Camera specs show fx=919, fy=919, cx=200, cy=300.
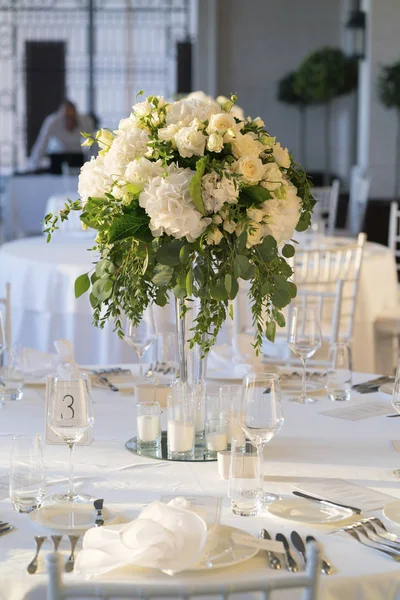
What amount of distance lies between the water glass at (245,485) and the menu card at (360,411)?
0.69m

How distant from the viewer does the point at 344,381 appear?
8.08 feet

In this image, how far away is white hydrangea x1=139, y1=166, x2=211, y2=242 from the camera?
5.78ft

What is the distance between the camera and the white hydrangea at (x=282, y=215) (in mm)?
1840

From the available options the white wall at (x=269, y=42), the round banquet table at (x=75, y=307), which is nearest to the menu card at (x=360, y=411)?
the round banquet table at (x=75, y=307)

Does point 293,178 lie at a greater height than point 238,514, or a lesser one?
greater

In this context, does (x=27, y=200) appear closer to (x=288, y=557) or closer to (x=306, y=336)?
(x=306, y=336)

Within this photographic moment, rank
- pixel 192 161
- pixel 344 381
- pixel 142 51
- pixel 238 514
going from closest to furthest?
pixel 238 514 → pixel 192 161 → pixel 344 381 → pixel 142 51

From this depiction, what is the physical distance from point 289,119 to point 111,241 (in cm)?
1233

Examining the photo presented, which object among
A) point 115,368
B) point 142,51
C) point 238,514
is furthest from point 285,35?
point 238,514

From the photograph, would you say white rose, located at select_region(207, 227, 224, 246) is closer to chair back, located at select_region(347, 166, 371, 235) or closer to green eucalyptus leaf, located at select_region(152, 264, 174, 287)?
green eucalyptus leaf, located at select_region(152, 264, 174, 287)

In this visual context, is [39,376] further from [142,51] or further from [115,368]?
[142,51]

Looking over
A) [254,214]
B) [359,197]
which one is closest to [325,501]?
[254,214]

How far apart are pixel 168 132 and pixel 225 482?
0.70 meters

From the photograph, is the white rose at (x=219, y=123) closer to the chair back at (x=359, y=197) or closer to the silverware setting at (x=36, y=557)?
the silverware setting at (x=36, y=557)
